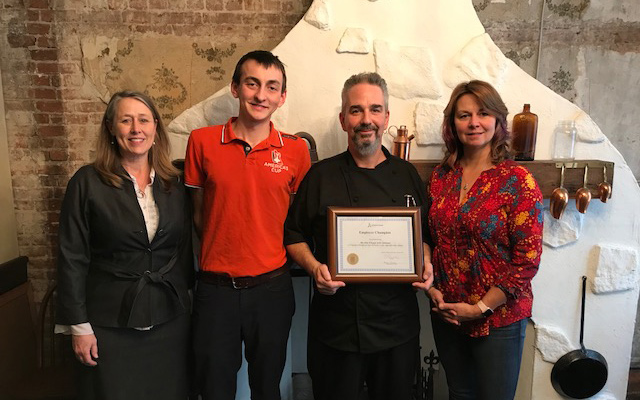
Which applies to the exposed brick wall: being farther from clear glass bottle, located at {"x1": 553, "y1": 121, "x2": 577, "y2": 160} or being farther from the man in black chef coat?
clear glass bottle, located at {"x1": 553, "y1": 121, "x2": 577, "y2": 160}

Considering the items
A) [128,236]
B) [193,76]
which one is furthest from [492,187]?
[193,76]

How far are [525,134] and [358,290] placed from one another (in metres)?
1.11

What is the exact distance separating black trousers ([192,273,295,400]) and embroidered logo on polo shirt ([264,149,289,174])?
1.42 feet

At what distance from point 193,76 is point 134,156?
0.87 m

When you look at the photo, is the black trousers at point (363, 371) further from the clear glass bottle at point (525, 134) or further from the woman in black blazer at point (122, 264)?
the clear glass bottle at point (525, 134)

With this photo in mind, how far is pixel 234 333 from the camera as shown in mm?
1599

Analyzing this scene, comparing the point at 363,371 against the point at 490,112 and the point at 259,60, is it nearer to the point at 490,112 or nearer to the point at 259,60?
the point at 490,112

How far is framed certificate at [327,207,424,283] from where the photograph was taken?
1.49 metres

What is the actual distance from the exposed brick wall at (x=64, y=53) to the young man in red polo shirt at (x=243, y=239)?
0.76 m

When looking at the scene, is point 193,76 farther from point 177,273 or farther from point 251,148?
point 177,273

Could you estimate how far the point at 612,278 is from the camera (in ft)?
6.88

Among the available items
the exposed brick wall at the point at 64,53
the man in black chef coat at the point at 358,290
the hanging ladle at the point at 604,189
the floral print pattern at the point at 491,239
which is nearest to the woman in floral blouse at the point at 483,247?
the floral print pattern at the point at 491,239

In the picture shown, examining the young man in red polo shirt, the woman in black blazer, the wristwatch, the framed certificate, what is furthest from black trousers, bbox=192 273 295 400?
the wristwatch

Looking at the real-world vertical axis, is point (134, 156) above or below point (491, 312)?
above
